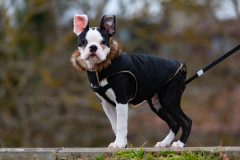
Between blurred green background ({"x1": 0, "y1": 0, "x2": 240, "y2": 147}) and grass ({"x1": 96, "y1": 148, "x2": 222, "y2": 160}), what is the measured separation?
12.0 m

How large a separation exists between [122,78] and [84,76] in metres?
12.0

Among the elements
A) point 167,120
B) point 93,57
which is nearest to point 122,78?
point 93,57

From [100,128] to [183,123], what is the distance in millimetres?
14084

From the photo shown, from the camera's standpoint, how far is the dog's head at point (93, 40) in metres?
6.09

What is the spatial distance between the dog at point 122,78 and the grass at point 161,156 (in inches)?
10.5

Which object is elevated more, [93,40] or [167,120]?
[93,40]

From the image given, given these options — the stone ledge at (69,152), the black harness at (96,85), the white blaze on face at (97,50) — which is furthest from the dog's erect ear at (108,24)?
the stone ledge at (69,152)

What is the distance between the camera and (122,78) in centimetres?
622

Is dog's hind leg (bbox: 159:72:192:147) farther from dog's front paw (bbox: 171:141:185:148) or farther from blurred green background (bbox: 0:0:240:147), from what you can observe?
blurred green background (bbox: 0:0:240:147)

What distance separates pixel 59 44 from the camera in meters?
18.9

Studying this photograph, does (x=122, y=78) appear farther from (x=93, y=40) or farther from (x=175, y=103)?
(x=175, y=103)

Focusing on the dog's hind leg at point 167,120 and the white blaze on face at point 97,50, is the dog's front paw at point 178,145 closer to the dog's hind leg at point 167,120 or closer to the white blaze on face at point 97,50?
the dog's hind leg at point 167,120

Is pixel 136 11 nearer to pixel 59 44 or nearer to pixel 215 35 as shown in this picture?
pixel 59 44

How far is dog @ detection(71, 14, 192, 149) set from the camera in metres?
6.20
